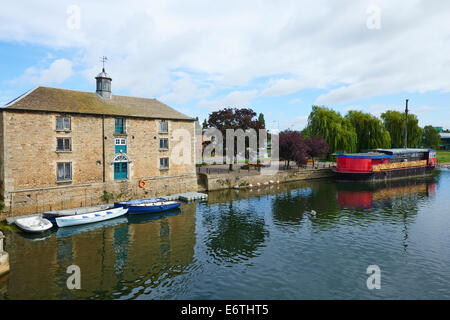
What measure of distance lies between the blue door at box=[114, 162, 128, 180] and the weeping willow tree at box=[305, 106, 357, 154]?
144 feet

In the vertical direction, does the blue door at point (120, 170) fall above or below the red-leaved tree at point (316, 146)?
below

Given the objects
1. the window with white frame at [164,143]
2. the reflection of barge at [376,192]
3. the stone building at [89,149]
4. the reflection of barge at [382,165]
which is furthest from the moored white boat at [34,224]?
the reflection of barge at [382,165]

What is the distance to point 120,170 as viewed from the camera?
31609 mm

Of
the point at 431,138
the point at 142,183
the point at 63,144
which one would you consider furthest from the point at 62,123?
the point at 431,138

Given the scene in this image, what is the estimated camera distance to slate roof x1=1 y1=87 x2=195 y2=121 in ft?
86.6

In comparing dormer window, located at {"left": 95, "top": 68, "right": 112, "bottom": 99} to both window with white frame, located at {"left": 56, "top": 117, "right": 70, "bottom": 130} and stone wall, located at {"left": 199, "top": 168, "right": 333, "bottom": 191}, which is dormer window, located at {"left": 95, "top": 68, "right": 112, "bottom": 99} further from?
stone wall, located at {"left": 199, "top": 168, "right": 333, "bottom": 191}

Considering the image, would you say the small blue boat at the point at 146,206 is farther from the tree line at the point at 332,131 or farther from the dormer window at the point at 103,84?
the tree line at the point at 332,131

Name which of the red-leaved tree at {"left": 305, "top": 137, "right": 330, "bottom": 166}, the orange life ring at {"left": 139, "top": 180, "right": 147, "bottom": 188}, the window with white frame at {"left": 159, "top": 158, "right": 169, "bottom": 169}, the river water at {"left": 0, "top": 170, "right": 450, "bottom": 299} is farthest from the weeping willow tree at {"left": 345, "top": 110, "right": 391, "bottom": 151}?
the orange life ring at {"left": 139, "top": 180, "right": 147, "bottom": 188}

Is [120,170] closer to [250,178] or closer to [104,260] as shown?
[104,260]

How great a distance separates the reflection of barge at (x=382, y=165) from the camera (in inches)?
1946

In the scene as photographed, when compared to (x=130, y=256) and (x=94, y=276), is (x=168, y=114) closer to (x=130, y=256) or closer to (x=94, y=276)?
(x=130, y=256)

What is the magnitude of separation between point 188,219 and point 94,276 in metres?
12.2

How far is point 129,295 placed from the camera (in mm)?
14156

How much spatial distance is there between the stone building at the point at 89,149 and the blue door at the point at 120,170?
0.03 meters
